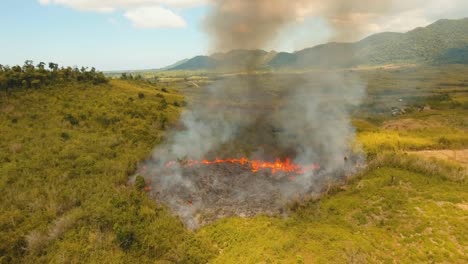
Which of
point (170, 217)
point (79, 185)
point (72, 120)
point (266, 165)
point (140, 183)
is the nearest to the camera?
point (170, 217)

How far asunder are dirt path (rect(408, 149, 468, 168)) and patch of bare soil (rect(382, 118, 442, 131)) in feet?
37.1

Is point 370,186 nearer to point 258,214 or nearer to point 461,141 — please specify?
point 258,214

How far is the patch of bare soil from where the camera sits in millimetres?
53125

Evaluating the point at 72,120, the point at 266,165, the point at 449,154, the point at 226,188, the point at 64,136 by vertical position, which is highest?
the point at 72,120

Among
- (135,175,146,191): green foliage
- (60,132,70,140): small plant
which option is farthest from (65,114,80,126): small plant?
(135,175,146,191): green foliage

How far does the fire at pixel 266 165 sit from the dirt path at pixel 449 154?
1783cm

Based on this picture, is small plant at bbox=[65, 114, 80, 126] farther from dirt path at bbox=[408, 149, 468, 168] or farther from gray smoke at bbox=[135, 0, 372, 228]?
dirt path at bbox=[408, 149, 468, 168]

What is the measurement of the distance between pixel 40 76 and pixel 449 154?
2365 inches

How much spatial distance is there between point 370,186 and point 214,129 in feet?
71.7

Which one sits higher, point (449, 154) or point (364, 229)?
point (364, 229)

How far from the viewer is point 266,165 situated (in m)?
33.4

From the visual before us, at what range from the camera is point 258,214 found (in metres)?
24.8

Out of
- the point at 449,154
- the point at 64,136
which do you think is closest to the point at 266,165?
the point at 64,136

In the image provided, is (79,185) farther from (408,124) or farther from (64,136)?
(408,124)
